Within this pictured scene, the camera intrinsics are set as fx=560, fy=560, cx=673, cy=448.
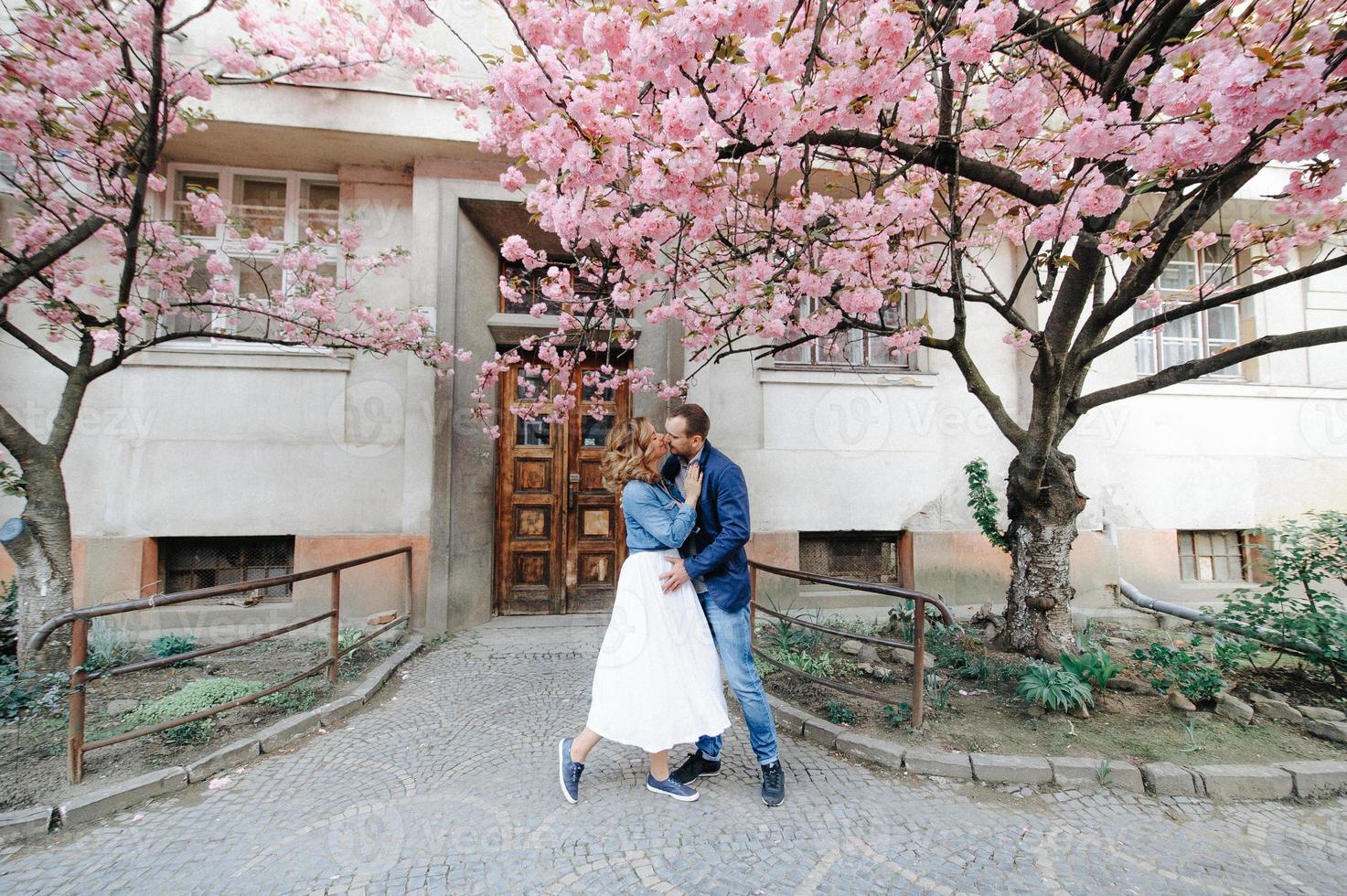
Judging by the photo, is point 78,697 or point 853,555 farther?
point 853,555

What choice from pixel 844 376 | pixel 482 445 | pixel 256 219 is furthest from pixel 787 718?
pixel 256 219

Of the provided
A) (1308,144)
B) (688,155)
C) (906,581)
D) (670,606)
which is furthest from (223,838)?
(906,581)

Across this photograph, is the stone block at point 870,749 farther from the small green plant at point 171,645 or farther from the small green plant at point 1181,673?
the small green plant at point 171,645

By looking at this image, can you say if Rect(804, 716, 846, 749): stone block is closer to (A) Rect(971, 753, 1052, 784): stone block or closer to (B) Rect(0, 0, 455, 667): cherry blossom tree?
(A) Rect(971, 753, 1052, 784): stone block

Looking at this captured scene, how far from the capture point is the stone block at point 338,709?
3754mm

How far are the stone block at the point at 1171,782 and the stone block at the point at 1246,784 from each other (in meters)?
0.06

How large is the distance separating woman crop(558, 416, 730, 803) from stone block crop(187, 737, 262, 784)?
76.6 inches

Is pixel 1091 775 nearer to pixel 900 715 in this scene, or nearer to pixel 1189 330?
pixel 900 715

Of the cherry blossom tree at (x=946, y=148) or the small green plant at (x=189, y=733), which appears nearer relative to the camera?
the cherry blossom tree at (x=946, y=148)

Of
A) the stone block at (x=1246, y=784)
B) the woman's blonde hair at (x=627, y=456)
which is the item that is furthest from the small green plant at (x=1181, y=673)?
the woman's blonde hair at (x=627, y=456)

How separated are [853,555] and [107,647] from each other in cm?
736

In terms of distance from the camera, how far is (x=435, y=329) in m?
5.93

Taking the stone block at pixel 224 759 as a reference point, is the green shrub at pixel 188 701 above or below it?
above

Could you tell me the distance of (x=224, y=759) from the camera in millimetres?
3193
